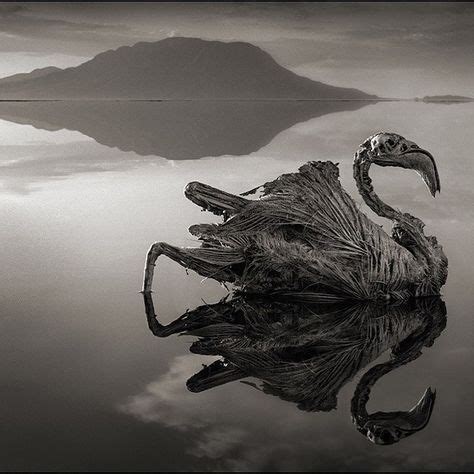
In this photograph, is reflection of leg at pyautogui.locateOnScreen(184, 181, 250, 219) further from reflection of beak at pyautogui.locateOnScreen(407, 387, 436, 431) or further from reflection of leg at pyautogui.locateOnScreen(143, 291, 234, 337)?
reflection of beak at pyautogui.locateOnScreen(407, 387, 436, 431)

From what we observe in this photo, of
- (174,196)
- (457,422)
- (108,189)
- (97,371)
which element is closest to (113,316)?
(97,371)

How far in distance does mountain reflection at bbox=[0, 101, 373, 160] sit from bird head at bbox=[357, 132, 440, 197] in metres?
4.96

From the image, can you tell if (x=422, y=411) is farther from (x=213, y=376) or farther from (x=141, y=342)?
(x=141, y=342)

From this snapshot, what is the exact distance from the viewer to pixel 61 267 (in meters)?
4.91

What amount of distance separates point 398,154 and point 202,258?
113cm

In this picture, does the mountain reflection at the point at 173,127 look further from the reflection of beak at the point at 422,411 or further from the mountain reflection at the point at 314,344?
the reflection of beak at the point at 422,411

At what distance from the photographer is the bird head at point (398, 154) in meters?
4.57

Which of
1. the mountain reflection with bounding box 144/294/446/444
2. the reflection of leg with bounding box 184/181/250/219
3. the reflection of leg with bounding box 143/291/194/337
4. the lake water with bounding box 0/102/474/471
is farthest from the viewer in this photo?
the reflection of leg with bounding box 184/181/250/219

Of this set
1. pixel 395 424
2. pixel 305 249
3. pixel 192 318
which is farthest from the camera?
pixel 305 249

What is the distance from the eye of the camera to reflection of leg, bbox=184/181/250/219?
4.40 meters

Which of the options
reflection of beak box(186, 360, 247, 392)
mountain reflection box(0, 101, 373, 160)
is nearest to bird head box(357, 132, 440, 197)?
reflection of beak box(186, 360, 247, 392)

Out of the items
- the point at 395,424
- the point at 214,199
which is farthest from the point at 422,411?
the point at 214,199

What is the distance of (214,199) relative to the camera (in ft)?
14.5

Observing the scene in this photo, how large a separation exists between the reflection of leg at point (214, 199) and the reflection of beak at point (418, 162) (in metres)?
0.76
